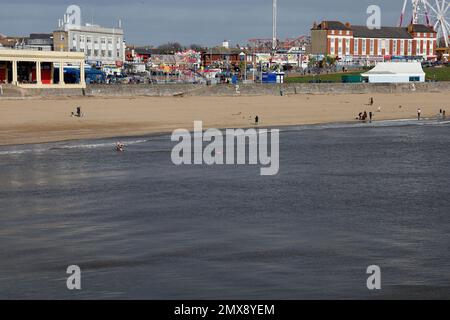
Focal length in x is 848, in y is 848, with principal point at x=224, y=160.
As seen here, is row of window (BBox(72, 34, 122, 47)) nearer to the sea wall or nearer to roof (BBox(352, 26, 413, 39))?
the sea wall

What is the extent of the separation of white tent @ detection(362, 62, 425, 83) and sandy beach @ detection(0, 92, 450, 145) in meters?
15.4

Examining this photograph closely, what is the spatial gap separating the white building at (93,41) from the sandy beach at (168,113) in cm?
4099

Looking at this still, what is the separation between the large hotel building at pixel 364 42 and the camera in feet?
525

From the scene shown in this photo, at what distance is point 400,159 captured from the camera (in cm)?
4572

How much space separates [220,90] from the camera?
91188 millimetres

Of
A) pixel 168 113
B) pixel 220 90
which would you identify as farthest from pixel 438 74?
pixel 168 113

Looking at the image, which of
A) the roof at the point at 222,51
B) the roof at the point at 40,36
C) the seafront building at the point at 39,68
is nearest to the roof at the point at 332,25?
the roof at the point at 222,51

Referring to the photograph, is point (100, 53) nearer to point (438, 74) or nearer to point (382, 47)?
point (438, 74)

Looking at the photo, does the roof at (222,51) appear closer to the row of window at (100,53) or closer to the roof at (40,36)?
the row of window at (100,53)

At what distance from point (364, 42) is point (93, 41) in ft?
192

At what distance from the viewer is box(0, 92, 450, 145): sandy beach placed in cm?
5734

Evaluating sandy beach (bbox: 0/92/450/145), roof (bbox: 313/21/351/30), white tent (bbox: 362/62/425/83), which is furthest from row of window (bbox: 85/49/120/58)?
sandy beach (bbox: 0/92/450/145)
